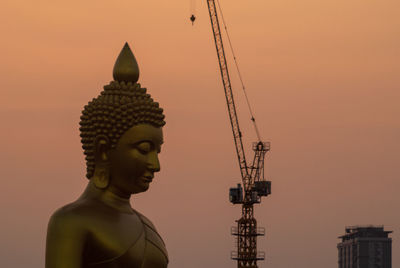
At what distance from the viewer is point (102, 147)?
25.6 metres

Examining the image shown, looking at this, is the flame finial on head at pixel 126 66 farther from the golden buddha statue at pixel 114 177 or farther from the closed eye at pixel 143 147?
the closed eye at pixel 143 147

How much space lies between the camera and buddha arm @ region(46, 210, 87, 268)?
25016 millimetres

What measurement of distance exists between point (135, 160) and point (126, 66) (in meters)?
1.65

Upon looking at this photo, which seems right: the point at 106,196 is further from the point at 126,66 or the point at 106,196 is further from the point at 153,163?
the point at 126,66

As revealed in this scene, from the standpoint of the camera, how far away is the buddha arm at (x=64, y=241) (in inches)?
985

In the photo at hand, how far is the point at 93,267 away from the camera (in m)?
25.4

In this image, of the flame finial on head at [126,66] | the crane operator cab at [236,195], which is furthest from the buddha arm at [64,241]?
the crane operator cab at [236,195]

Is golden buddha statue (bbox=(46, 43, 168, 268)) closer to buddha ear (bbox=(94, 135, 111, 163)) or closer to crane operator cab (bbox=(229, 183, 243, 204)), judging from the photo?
buddha ear (bbox=(94, 135, 111, 163))

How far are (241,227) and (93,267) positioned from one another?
12539cm


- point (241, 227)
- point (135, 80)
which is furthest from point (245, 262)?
point (135, 80)


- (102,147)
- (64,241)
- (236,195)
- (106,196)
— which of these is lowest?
(64,241)

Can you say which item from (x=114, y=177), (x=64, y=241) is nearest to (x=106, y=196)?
(x=114, y=177)

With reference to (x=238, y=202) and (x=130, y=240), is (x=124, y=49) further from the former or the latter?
(x=238, y=202)

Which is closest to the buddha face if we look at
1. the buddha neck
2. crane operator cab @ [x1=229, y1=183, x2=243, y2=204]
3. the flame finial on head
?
the buddha neck
